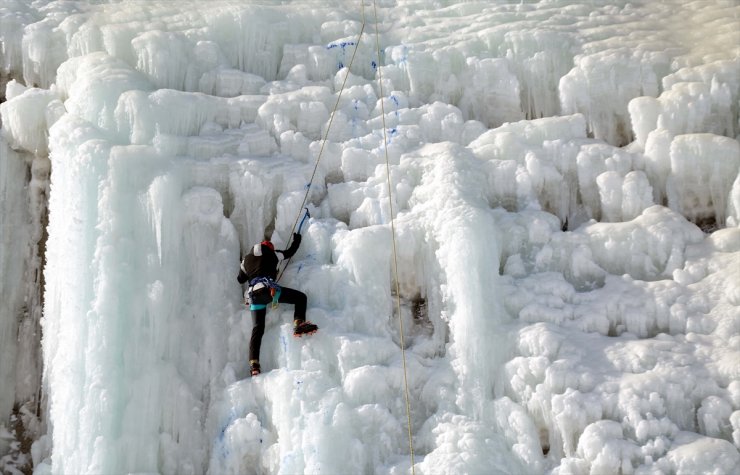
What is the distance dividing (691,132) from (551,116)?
139 cm

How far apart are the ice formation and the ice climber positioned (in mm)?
161

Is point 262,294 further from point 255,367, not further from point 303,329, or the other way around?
point 255,367

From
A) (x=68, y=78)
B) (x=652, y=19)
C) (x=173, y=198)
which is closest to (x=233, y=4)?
(x=68, y=78)

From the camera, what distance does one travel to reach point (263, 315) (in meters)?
7.68

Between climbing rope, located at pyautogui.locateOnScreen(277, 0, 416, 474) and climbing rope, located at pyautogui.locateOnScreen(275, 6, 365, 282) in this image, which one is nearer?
climbing rope, located at pyautogui.locateOnScreen(277, 0, 416, 474)

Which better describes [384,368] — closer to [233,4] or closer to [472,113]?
[472,113]

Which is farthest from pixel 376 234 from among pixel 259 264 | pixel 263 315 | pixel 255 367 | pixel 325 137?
pixel 255 367

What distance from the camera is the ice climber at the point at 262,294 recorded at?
7547 mm

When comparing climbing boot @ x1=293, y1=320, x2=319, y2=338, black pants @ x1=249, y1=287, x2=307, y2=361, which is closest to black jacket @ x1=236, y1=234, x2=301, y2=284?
black pants @ x1=249, y1=287, x2=307, y2=361

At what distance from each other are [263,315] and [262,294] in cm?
19

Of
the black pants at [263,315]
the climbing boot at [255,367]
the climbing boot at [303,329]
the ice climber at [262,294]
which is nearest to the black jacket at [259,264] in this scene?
the ice climber at [262,294]

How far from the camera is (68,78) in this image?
29.3ft

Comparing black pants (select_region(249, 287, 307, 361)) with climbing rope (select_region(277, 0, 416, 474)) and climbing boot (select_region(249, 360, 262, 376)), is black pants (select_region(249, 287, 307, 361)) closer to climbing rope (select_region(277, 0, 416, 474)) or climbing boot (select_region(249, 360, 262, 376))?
climbing boot (select_region(249, 360, 262, 376))

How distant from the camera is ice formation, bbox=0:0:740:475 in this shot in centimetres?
716
